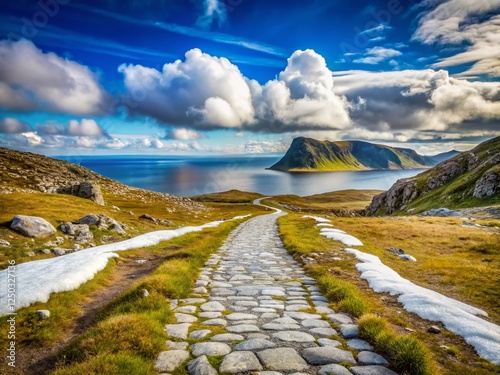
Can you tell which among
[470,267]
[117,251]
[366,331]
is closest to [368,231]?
[470,267]

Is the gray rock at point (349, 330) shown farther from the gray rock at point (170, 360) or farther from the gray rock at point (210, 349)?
the gray rock at point (170, 360)

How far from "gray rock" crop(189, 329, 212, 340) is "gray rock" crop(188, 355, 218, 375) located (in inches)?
39.0

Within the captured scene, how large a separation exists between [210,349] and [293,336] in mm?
1781

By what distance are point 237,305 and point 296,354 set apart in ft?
10.6

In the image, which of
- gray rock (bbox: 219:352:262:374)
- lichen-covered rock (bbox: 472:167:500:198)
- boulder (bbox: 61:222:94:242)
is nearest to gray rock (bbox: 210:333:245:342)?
gray rock (bbox: 219:352:262:374)

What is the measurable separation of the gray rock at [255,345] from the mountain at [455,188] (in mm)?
81360

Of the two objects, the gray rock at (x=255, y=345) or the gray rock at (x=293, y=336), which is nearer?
the gray rock at (x=255, y=345)

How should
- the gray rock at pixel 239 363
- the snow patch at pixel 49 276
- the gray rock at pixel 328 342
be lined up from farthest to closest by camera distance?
the snow patch at pixel 49 276 → the gray rock at pixel 328 342 → the gray rock at pixel 239 363

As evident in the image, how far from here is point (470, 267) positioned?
1426 centimetres

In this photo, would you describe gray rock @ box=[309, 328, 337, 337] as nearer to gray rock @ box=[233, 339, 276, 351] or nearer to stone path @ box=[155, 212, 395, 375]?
stone path @ box=[155, 212, 395, 375]

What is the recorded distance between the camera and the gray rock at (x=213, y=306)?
26.1 feet

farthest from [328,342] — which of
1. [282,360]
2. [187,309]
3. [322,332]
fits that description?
[187,309]

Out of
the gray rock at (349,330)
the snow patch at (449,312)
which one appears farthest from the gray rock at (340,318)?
the snow patch at (449,312)

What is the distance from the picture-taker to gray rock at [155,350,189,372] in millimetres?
4852
